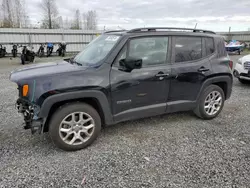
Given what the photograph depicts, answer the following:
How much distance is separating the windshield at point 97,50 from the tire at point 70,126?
0.80 meters

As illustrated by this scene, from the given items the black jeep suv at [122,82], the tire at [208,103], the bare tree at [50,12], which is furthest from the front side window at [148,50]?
the bare tree at [50,12]

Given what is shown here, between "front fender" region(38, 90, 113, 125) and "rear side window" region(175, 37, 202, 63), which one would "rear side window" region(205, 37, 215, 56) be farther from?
"front fender" region(38, 90, 113, 125)

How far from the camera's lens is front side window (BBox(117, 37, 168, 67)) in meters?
3.33

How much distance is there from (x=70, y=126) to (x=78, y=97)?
472 mm

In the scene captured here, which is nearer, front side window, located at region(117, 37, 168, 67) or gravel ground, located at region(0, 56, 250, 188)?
gravel ground, located at region(0, 56, 250, 188)

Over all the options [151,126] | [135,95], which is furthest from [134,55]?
[151,126]

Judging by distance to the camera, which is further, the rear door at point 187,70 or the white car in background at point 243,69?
the white car in background at point 243,69

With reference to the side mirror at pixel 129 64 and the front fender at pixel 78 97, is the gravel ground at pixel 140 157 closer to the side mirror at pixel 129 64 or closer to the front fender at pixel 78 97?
the front fender at pixel 78 97

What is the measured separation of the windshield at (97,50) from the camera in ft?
11.0

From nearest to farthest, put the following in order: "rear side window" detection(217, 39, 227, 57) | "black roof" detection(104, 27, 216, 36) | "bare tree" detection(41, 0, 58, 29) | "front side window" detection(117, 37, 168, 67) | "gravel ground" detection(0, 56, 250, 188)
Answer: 1. "gravel ground" detection(0, 56, 250, 188)
2. "front side window" detection(117, 37, 168, 67)
3. "black roof" detection(104, 27, 216, 36)
4. "rear side window" detection(217, 39, 227, 57)
5. "bare tree" detection(41, 0, 58, 29)

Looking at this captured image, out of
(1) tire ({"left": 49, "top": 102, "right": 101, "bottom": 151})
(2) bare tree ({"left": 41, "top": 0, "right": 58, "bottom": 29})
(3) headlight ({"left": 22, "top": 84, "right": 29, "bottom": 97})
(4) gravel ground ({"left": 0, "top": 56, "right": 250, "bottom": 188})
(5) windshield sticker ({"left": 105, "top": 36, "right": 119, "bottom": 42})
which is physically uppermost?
(2) bare tree ({"left": 41, "top": 0, "right": 58, "bottom": 29})

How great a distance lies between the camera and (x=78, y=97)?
2953mm

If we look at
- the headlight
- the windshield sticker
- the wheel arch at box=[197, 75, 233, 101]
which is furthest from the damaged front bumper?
the wheel arch at box=[197, 75, 233, 101]

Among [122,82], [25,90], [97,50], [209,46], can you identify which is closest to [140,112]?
[122,82]
